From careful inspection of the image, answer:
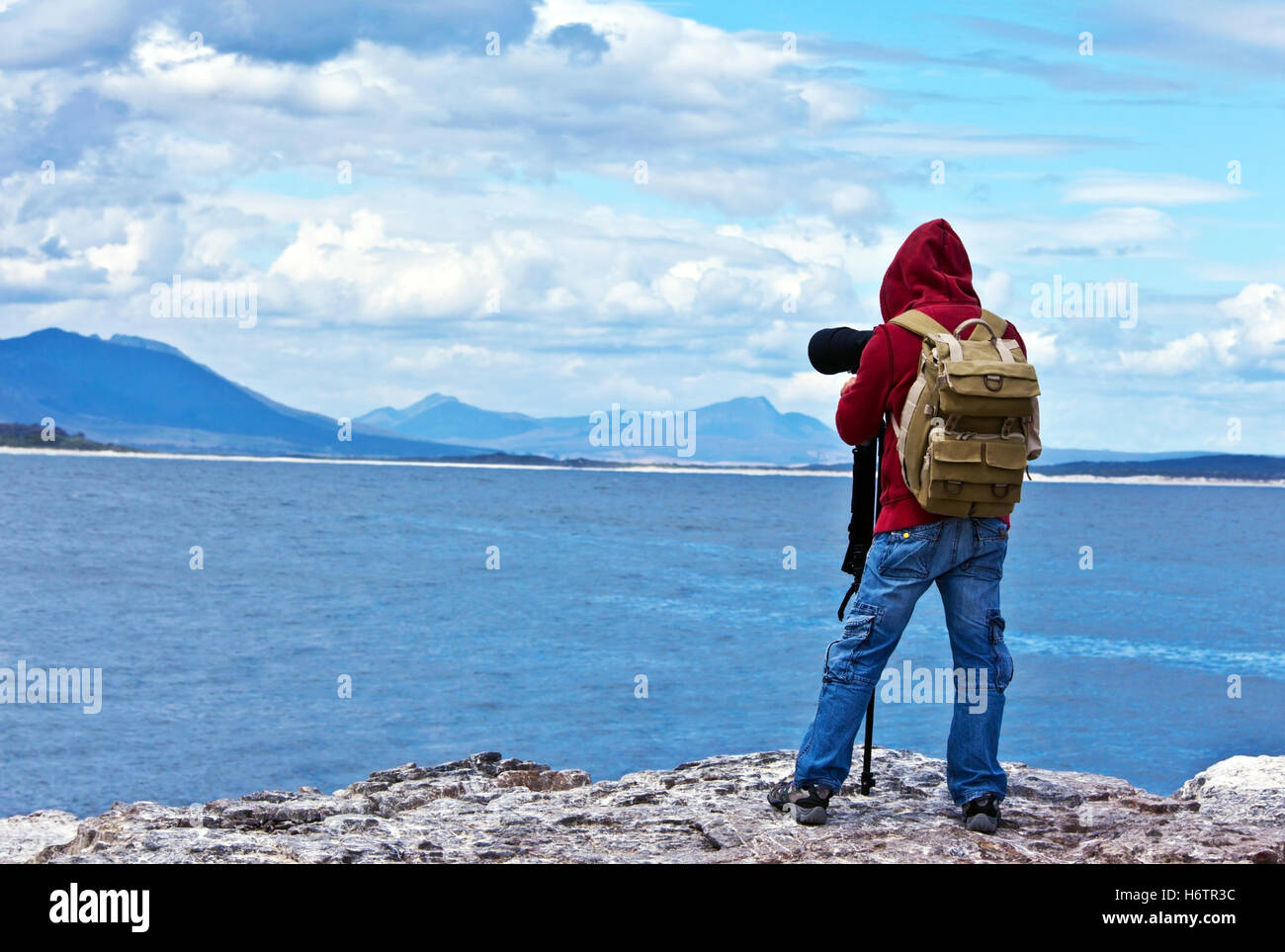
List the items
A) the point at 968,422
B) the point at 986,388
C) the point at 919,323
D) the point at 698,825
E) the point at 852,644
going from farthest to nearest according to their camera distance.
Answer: the point at 698,825 < the point at 852,644 < the point at 919,323 < the point at 968,422 < the point at 986,388

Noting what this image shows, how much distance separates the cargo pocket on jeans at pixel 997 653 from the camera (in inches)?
226

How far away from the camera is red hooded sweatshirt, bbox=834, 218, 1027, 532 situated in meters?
5.59

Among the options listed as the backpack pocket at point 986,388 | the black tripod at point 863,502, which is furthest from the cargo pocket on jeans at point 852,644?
the backpack pocket at point 986,388

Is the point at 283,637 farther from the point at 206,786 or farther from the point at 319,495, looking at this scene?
the point at 319,495

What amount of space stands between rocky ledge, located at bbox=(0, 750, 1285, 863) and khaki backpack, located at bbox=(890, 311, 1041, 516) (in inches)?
63.9

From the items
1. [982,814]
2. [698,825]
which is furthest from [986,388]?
[698,825]

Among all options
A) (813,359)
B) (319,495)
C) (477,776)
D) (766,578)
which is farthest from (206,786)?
(319,495)

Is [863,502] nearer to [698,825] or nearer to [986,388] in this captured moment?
[986,388]

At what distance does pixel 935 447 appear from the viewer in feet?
17.4

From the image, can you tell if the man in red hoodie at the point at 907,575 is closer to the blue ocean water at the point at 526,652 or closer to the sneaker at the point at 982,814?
the sneaker at the point at 982,814

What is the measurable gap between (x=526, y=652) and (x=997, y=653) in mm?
A: 28183

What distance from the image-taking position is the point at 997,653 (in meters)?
5.79


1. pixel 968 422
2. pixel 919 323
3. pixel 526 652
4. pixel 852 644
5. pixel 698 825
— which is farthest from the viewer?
pixel 526 652

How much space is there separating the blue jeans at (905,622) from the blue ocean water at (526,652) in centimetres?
1422
